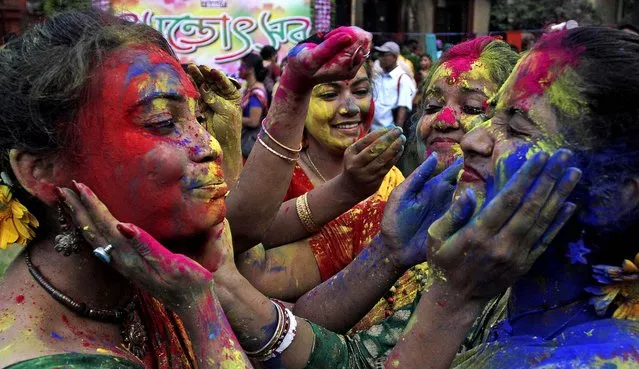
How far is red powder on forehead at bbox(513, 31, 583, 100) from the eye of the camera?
1810 mm

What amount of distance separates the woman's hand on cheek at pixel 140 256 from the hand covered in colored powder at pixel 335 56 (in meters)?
0.90

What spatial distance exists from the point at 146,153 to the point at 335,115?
173 centimetres

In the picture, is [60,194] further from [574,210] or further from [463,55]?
[463,55]

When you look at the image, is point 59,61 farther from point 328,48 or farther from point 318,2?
point 318,2

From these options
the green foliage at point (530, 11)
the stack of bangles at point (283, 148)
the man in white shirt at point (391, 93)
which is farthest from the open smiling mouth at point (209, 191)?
the green foliage at point (530, 11)

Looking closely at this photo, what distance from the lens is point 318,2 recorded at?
11.0 m

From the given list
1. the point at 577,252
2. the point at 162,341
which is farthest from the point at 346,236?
the point at 577,252

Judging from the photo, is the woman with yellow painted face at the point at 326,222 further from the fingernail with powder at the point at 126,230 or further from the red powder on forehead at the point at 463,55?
the fingernail with powder at the point at 126,230

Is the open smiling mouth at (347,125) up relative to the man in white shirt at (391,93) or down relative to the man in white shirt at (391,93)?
up

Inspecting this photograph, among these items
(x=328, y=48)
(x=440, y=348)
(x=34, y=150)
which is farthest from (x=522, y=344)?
(x=34, y=150)

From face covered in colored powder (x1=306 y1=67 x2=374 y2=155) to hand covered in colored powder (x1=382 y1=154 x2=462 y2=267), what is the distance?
119 centimetres

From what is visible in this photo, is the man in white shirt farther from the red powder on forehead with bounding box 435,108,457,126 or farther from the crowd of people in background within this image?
the crowd of people in background

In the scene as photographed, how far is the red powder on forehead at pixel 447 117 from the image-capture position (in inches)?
110

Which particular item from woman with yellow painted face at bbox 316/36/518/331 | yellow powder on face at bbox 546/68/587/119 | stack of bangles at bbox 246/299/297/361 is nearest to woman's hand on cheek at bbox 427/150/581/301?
yellow powder on face at bbox 546/68/587/119
